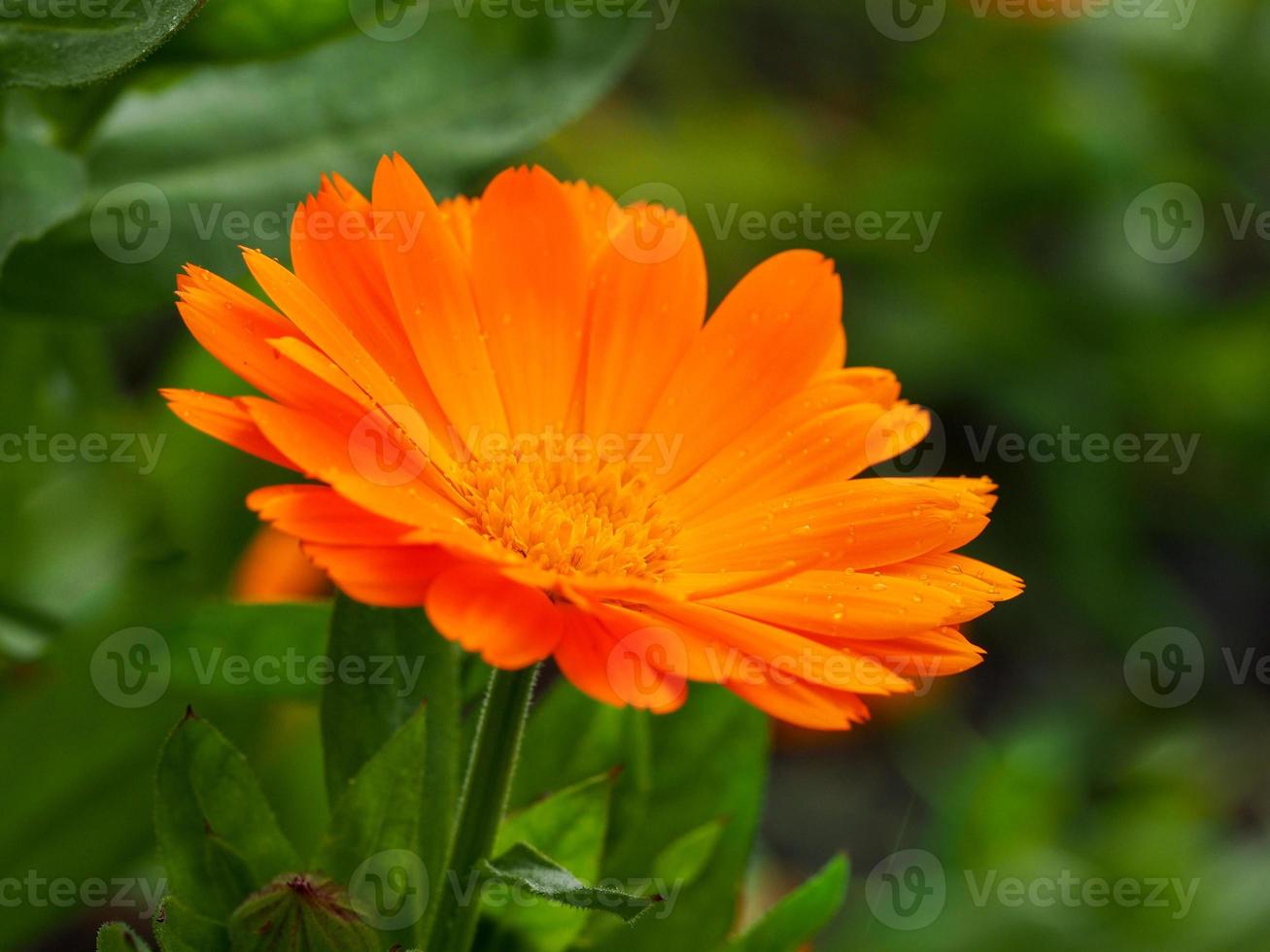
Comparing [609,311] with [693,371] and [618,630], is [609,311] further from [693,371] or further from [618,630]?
[618,630]

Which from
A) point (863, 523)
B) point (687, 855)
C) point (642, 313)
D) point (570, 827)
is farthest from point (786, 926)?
point (642, 313)

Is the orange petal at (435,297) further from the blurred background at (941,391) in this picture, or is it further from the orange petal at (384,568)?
the blurred background at (941,391)

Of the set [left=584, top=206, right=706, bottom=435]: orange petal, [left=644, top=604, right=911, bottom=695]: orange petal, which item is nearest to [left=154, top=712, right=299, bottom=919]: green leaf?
[left=644, top=604, right=911, bottom=695]: orange petal

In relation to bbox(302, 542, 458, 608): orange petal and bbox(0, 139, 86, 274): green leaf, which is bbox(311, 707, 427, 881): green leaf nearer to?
bbox(302, 542, 458, 608): orange petal

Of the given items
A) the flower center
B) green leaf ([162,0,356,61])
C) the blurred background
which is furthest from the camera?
the blurred background

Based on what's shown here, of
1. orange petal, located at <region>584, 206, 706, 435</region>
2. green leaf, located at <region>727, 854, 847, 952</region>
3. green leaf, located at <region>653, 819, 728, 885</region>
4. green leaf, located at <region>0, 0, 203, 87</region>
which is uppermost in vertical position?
green leaf, located at <region>0, 0, 203, 87</region>

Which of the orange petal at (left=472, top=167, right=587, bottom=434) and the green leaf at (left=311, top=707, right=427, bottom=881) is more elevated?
the orange petal at (left=472, top=167, right=587, bottom=434)

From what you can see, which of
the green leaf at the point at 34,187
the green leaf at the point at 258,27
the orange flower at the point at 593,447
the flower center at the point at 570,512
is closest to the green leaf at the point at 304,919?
the orange flower at the point at 593,447

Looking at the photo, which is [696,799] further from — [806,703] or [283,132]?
[283,132]
